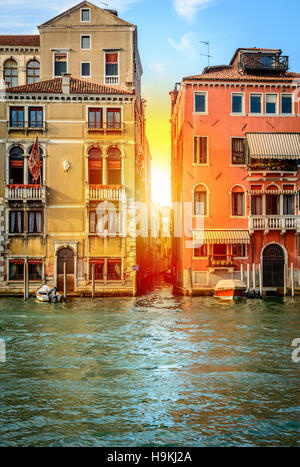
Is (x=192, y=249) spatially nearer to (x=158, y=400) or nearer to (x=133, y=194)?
(x=133, y=194)


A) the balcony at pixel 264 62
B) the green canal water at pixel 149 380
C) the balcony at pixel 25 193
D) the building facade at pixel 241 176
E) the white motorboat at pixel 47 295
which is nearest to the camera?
the green canal water at pixel 149 380

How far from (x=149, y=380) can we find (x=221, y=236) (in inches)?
690

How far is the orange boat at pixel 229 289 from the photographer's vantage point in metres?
26.7

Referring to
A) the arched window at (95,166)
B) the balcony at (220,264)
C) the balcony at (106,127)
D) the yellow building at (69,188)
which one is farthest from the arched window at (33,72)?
the balcony at (220,264)

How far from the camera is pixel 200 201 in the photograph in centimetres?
3030

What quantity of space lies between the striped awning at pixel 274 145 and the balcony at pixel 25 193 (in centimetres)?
1121

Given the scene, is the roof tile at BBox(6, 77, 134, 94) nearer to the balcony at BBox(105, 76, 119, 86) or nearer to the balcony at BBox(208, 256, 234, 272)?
the balcony at BBox(105, 76, 119, 86)

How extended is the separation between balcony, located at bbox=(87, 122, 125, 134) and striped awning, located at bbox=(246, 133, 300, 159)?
6.85m

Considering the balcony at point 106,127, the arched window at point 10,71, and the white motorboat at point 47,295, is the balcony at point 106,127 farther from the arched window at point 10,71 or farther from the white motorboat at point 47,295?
the arched window at point 10,71
